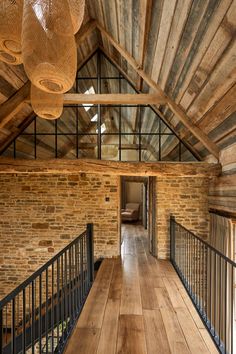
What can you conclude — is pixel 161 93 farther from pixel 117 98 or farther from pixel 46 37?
pixel 46 37

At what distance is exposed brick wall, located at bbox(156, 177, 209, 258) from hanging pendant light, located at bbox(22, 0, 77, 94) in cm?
442

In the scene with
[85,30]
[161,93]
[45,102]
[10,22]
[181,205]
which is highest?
[85,30]

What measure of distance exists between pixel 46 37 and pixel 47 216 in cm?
495

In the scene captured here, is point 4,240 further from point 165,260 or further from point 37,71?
point 37,71

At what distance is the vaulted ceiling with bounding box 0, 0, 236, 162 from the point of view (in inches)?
90.9

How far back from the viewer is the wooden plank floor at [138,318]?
2.36m

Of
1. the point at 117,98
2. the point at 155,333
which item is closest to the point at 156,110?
the point at 117,98

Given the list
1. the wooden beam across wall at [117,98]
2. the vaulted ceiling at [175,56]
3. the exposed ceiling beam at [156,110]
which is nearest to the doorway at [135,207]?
the exposed ceiling beam at [156,110]

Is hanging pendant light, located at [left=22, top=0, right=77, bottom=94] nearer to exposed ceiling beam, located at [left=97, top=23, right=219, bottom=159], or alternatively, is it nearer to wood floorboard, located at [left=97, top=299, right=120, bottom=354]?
wood floorboard, located at [left=97, top=299, right=120, bottom=354]

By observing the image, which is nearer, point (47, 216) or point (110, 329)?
point (110, 329)

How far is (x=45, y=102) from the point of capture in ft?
6.24

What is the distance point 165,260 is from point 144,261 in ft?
1.56

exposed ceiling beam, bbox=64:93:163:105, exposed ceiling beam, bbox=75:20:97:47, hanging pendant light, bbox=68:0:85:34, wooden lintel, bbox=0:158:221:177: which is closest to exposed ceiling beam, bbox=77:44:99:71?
exposed ceiling beam, bbox=75:20:97:47

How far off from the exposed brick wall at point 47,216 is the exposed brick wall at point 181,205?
3.33ft
